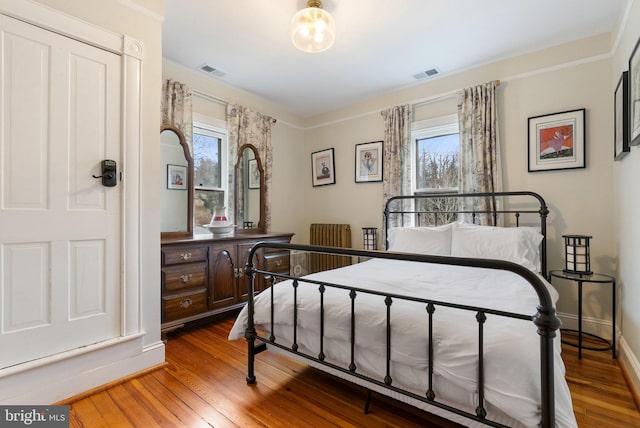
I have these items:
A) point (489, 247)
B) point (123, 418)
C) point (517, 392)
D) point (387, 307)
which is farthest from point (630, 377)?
point (123, 418)

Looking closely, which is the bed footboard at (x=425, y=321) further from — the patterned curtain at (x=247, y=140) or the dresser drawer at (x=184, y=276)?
the patterned curtain at (x=247, y=140)

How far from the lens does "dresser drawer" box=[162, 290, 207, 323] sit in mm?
2590

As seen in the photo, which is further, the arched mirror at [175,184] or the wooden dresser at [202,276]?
the arched mirror at [175,184]

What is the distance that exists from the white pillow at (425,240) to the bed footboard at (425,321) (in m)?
1.45

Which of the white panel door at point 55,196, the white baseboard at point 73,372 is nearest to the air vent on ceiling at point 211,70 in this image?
the white panel door at point 55,196

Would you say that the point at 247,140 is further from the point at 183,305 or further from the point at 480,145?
the point at 480,145

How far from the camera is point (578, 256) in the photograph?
7.72 feet

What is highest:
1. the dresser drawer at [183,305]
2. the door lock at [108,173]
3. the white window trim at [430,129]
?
the white window trim at [430,129]

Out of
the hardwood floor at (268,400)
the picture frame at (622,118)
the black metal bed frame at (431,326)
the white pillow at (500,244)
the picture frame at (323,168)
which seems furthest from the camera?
the picture frame at (323,168)

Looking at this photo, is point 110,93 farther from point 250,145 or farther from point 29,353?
point 250,145

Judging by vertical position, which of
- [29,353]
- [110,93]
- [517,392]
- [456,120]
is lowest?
[29,353]

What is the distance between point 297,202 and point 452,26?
292 cm

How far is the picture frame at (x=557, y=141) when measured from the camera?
8.79 feet

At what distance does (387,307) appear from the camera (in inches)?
54.5
